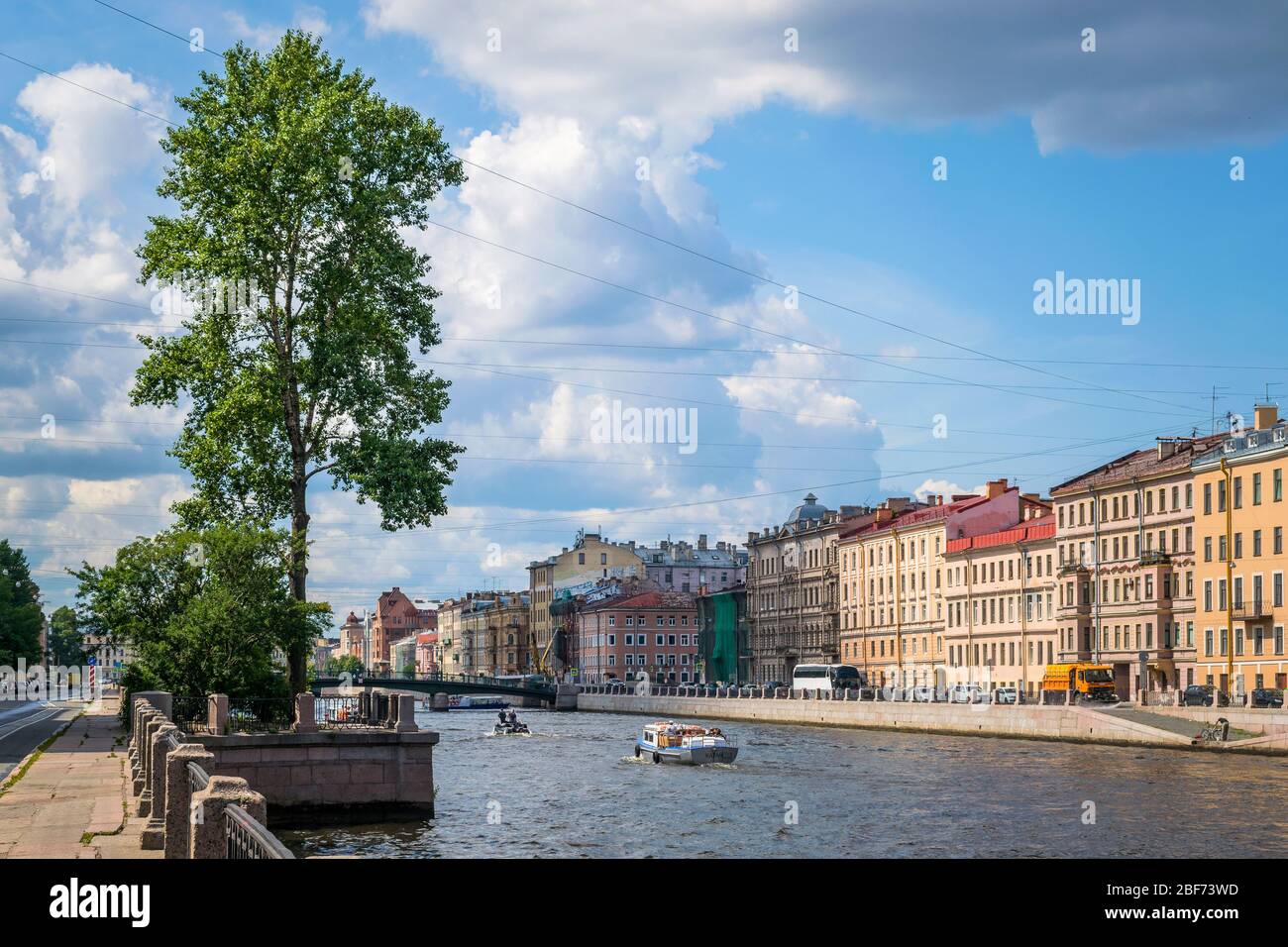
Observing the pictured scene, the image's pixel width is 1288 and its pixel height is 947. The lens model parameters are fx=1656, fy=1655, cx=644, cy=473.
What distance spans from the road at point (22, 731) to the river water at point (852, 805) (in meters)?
9.90

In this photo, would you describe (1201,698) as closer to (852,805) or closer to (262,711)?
(852,805)

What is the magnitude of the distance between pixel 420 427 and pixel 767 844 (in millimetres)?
14271

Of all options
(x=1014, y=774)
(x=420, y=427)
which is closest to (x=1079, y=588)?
(x=1014, y=774)

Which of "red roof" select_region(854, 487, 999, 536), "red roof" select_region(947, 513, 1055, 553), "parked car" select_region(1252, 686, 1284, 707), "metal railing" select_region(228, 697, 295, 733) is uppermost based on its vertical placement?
"red roof" select_region(854, 487, 999, 536)

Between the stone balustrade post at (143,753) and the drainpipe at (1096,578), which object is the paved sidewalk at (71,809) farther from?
the drainpipe at (1096,578)

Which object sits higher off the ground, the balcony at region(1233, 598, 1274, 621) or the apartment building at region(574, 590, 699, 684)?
the balcony at region(1233, 598, 1274, 621)

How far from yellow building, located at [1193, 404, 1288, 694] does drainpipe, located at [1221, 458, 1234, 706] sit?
5 centimetres

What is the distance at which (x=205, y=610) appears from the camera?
132 ft

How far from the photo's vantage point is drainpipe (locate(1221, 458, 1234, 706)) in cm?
8189

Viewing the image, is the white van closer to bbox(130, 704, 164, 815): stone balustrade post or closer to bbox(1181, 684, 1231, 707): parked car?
bbox(1181, 684, 1231, 707): parked car

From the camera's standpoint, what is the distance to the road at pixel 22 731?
39781 mm

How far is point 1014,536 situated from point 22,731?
71.8 meters

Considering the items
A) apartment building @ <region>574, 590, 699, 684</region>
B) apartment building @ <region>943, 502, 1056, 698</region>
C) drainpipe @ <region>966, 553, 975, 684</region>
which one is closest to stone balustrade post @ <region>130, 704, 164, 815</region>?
apartment building @ <region>943, 502, 1056, 698</region>
